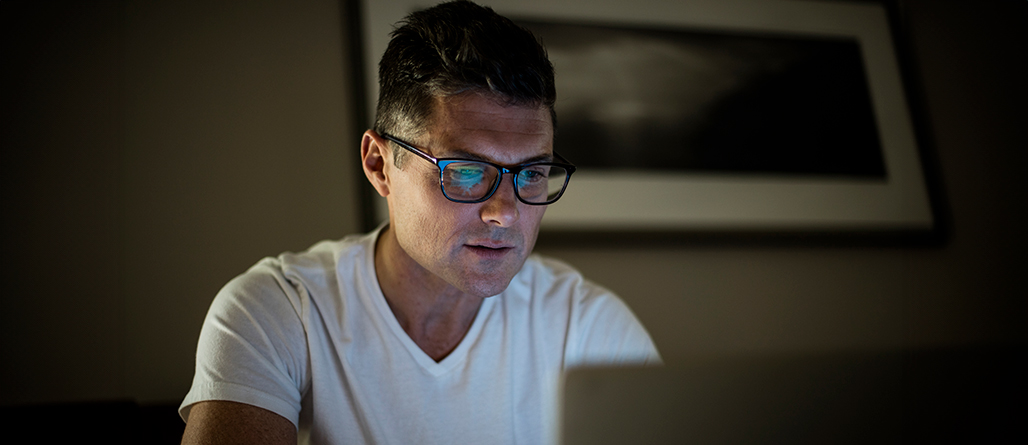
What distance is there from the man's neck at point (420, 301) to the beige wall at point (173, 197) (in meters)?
0.53

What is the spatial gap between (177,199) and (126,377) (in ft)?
1.41

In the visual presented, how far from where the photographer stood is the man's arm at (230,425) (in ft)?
3.11

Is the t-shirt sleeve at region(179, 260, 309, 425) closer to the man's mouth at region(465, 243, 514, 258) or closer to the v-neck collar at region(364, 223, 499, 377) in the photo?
the v-neck collar at region(364, 223, 499, 377)

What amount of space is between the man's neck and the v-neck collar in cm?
2

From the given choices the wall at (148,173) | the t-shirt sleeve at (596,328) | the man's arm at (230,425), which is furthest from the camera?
the wall at (148,173)

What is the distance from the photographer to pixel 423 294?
1250 mm

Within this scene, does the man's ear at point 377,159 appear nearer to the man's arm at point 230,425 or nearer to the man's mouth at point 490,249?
the man's mouth at point 490,249

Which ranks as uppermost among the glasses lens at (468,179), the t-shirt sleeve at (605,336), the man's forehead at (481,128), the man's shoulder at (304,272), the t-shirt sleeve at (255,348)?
the man's forehead at (481,128)

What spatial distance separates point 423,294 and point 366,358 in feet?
0.52

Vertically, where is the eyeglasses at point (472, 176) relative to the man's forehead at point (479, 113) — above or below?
below

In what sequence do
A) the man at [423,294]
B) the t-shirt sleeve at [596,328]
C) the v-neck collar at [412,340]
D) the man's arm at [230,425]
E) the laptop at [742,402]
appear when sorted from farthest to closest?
the t-shirt sleeve at [596,328] < the v-neck collar at [412,340] < the man at [423,294] < the man's arm at [230,425] < the laptop at [742,402]

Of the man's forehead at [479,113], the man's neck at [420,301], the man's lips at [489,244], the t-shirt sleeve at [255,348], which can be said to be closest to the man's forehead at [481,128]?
the man's forehead at [479,113]

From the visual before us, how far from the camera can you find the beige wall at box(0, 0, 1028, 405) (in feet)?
5.01

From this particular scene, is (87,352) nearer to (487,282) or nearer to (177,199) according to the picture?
(177,199)
